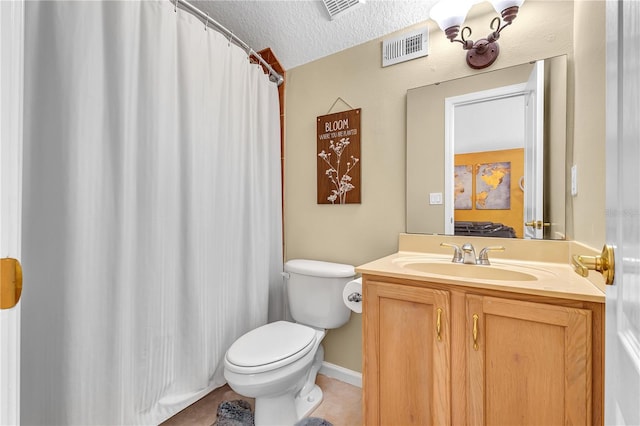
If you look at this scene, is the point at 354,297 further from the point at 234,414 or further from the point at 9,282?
the point at 9,282

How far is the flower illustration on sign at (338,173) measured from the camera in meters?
1.80

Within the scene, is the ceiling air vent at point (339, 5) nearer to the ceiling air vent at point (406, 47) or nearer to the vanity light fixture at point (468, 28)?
the ceiling air vent at point (406, 47)

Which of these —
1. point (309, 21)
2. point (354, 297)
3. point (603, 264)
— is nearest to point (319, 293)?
point (354, 297)

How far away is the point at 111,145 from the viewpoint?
1107 millimetres

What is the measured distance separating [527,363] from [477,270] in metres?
0.42

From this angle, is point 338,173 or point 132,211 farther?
point 338,173

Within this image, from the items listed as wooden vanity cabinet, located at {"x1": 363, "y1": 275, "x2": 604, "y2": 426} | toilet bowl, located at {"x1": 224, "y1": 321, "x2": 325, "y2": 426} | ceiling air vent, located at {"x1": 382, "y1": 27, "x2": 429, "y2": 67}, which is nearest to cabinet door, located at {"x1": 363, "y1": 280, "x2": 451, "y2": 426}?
wooden vanity cabinet, located at {"x1": 363, "y1": 275, "x2": 604, "y2": 426}

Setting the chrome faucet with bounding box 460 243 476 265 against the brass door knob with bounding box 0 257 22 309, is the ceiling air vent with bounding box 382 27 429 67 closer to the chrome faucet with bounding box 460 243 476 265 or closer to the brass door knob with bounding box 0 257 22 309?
the chrome faucet with bounding box 460 243 476 265

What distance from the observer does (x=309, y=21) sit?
1.66 metres

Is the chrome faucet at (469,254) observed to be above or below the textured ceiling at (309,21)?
below

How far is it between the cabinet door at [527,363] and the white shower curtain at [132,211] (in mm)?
1242

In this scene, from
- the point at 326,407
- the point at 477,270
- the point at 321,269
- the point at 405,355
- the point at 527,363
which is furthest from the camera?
the point at 321,269

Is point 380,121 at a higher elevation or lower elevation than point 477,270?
higher

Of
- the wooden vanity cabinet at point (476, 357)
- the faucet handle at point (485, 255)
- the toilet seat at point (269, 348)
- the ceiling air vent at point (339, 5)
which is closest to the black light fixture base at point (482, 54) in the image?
the ceiling air vent at point (339, 5)
